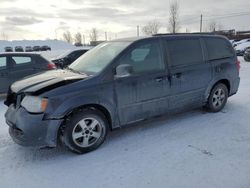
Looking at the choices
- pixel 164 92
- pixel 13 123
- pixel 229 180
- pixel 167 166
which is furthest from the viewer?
pixel 164 92

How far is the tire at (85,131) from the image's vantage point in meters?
3.53

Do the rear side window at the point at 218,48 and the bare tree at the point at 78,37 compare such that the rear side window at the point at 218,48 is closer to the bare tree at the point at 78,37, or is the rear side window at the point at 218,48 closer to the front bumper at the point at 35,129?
the front bumper at the point at 35,129

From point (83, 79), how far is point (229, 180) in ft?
7.62

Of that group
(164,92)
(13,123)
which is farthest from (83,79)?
(164,92)

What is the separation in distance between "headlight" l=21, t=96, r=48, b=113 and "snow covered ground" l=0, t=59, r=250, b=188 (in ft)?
2.48

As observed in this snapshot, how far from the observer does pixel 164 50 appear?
4.42 m

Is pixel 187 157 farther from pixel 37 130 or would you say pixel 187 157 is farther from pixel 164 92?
pixel 37 130

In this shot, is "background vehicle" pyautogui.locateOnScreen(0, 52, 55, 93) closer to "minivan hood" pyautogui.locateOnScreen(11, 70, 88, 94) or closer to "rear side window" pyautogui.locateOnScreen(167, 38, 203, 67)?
"minivan hood" pyautogui.locateOnScreen(11, 70, 88, 94)

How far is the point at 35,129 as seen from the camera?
3.34 m

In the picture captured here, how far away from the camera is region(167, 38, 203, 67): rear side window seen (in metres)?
4.54

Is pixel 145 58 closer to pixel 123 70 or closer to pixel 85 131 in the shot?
pixel 123 70

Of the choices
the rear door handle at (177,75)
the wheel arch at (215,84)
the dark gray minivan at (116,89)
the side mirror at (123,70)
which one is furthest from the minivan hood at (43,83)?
the wheel arch at (215,84)

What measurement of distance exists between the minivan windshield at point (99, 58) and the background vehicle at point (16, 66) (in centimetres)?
358

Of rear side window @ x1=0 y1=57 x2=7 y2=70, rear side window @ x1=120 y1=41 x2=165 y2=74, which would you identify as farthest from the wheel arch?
rear side window @ x1=0 y1=57 x2=7 y2=70
